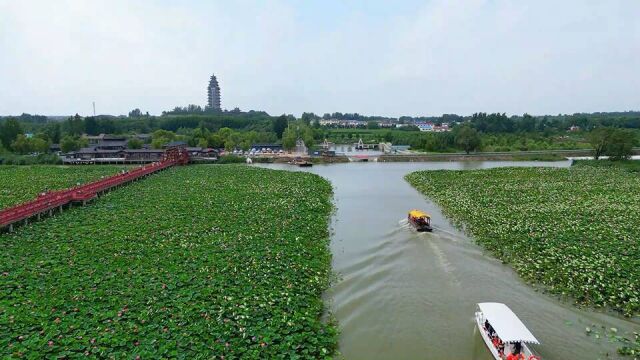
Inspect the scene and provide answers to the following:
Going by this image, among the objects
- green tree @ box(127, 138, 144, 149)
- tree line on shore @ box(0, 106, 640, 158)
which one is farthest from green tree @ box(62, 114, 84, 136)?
green tree @ box(127, 138, 144, 149)

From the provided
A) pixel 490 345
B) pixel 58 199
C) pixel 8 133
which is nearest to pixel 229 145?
pixel 8 133

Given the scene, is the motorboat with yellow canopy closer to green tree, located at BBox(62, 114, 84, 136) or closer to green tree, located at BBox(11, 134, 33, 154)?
green tree, located at BBox(11, 134, 33, 154)

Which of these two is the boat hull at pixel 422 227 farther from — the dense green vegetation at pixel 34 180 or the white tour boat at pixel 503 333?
the dense green vegetation at pixel 34 180

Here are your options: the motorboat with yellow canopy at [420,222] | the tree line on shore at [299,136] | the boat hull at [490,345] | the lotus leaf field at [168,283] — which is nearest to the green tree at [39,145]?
the tree line on shore at [299,136]

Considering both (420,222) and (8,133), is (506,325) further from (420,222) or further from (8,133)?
(8,133)

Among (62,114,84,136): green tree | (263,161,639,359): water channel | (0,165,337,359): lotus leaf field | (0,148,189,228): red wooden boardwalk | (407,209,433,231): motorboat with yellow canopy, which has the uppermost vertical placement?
(62,114,84,136): green tree

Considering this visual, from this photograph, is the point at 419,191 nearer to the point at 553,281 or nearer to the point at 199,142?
the point at 553,281

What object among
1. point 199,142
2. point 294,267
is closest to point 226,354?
point 294,267
